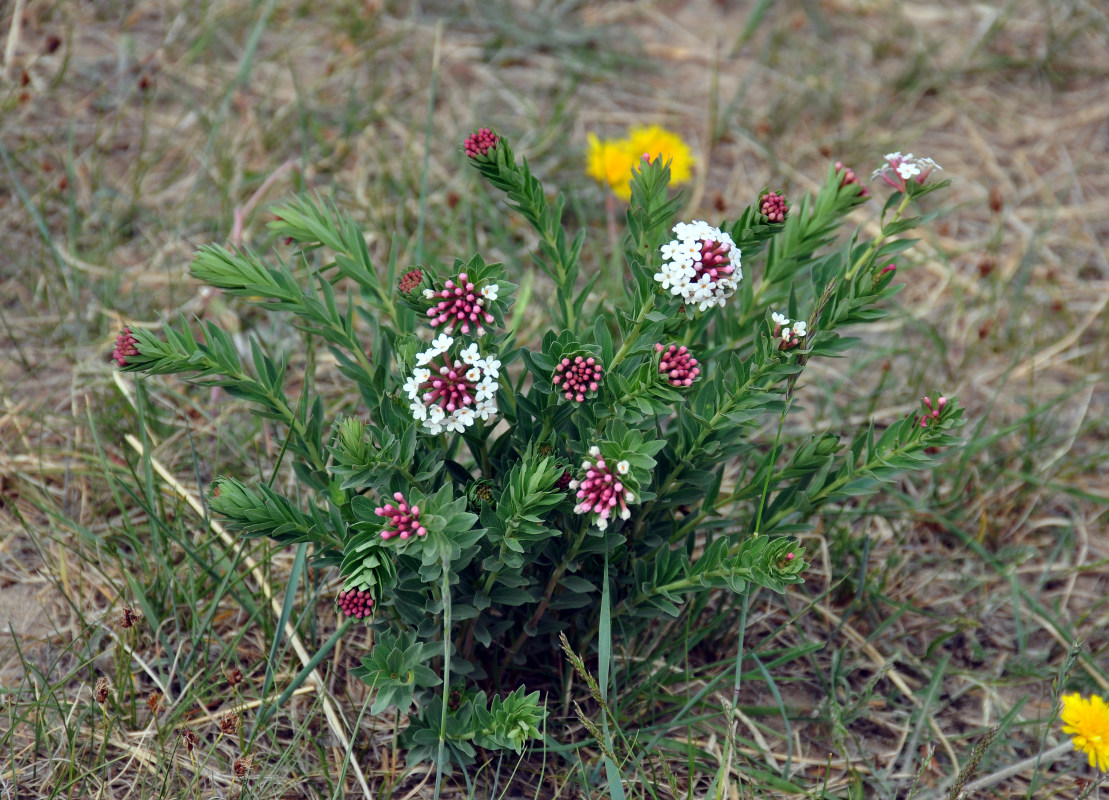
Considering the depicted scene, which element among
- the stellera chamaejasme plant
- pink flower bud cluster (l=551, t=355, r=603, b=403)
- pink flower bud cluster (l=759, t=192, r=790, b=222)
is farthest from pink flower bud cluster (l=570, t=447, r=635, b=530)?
pink flower bud cluster (l=759, t=192, r=790, b=222)

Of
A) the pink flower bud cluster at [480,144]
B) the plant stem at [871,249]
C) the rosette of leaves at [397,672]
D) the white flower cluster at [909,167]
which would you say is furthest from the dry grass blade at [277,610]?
the white flower cluster at [909,167]

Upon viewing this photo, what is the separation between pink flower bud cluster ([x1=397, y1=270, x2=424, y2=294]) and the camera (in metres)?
1.95

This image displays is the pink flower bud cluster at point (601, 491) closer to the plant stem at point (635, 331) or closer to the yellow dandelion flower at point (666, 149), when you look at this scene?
the plant stem at point (635, 331)

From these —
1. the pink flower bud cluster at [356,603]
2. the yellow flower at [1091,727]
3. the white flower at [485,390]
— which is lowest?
the yellow flower at [1091,727]

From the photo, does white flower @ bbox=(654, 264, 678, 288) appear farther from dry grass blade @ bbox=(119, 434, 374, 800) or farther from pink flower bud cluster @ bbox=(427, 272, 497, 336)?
dry grass blade @ bbox=(119, 434, 374, 800)

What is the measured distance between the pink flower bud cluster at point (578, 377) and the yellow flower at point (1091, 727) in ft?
4.95

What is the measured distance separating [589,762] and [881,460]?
1073 millimetres

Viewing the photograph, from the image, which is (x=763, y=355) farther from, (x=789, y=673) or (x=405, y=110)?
(x=405, y=110)

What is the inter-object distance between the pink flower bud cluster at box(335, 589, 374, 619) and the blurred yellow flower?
2.57 m

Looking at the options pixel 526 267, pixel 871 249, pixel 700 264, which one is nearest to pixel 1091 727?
pixel 871 249

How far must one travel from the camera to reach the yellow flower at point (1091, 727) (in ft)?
7.50

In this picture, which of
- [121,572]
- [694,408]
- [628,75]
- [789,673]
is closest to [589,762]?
[789,673]

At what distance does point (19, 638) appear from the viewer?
2559mm

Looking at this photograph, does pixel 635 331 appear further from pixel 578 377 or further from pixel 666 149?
pixel 666 149
